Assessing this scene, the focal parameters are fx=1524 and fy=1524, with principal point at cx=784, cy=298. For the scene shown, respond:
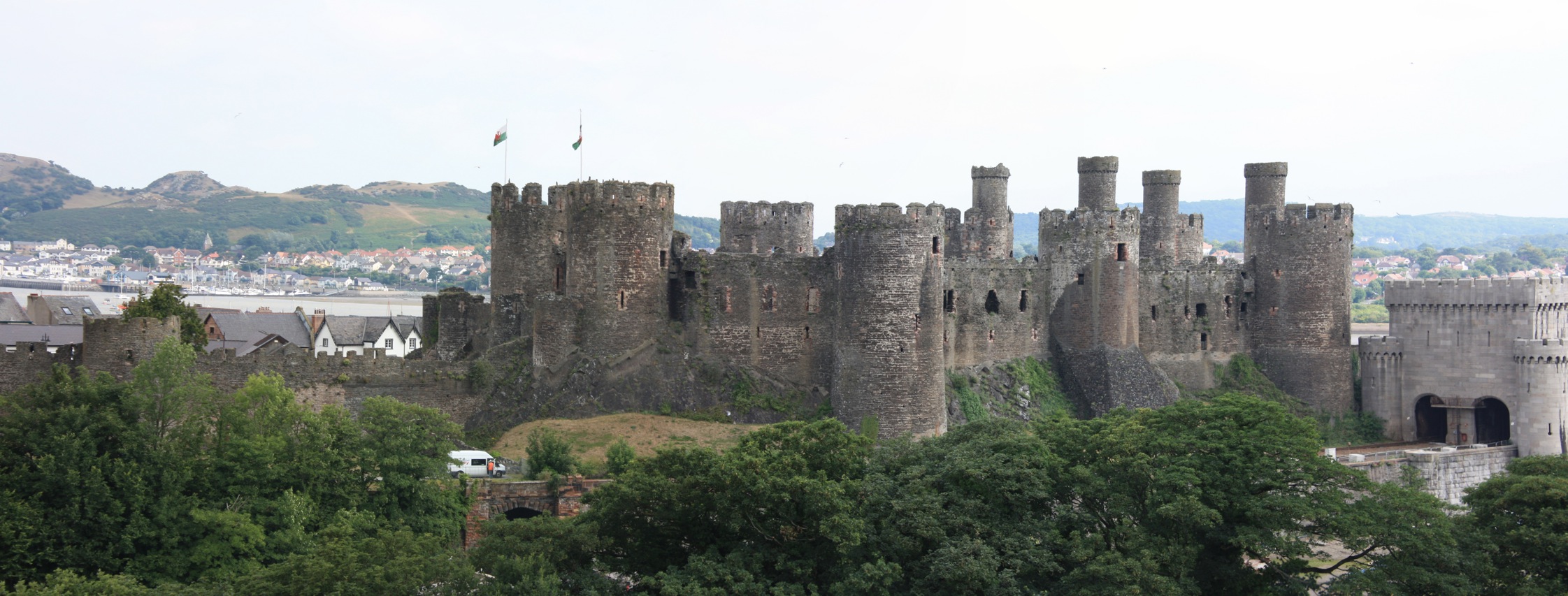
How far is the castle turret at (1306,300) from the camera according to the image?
61688 mm

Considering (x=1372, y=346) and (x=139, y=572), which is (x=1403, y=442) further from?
(x=139, y=572)

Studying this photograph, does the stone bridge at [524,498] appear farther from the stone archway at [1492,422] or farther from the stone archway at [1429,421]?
the stone archway at [1492,422]

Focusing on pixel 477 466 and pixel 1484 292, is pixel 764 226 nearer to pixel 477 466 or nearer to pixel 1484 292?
pixel 477 466

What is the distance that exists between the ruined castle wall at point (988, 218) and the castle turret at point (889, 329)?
10503mm

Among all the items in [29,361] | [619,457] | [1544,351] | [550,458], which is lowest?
[550,458]

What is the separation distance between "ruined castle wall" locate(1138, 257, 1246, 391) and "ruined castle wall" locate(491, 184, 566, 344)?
23271 millimetres

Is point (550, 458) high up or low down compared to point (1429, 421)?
up

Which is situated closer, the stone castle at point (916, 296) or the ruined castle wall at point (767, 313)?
the stone castle at point (916, 296)

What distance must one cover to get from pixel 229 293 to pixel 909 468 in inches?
5835

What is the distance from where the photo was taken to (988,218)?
198 feet

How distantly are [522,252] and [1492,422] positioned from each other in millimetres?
39292

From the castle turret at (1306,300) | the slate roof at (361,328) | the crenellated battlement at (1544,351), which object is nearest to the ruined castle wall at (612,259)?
the castle turret at (1306,300)

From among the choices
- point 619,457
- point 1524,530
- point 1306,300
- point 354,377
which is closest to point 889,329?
point 619,457

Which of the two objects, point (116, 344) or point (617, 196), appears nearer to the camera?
point (116, 344)
